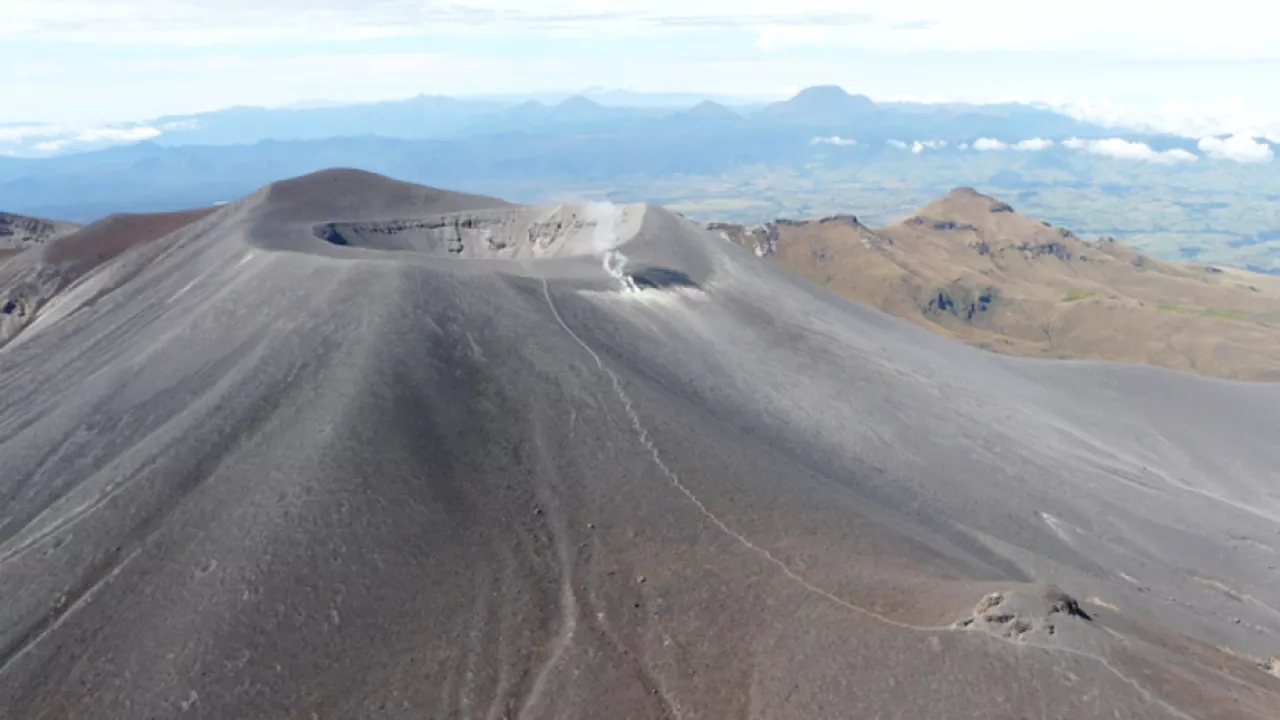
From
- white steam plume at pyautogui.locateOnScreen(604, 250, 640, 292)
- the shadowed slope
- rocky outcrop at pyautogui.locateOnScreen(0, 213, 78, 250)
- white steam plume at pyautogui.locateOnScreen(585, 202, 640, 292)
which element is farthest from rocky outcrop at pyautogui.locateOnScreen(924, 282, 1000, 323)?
rocky outcrop at pyautogui.locateOnScreen(0, 213, 78, 250)

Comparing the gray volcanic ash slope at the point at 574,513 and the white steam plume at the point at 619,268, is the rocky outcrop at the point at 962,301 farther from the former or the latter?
the white steam plume at the point at 619,268

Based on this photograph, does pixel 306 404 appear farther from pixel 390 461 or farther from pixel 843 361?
pixel 843 361

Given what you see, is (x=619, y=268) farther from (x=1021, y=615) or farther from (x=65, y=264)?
(x=65, y=264)

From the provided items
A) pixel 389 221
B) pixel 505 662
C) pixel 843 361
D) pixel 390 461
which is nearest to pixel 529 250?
pixel 389 221

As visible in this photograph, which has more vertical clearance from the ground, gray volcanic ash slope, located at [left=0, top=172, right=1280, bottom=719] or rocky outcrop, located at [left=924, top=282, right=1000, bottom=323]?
gray volcanic ash slope, located at [left=0, top=172, right=1280, bottom=719]

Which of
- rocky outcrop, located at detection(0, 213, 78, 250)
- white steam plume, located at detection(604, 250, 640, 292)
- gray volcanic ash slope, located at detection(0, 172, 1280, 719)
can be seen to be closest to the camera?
gray volcanic ash slope, located at detection(0, 172, 1280, 719)

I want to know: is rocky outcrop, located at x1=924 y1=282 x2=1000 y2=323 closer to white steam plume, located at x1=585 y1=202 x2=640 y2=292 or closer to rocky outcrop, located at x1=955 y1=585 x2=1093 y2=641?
white steam plume, located at x1=585 y1=202 x2=640 y2=292

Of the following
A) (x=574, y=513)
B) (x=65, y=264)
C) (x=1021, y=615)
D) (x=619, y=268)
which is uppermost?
(x=65, y=264)

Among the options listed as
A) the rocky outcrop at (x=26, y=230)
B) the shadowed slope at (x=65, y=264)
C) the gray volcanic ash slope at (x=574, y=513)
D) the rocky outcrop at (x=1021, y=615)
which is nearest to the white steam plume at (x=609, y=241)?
the gray volcanic ash slope at (x=574, y=513)

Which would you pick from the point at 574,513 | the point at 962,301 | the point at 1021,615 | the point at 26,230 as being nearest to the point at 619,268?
the point at 574,513
